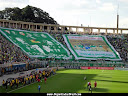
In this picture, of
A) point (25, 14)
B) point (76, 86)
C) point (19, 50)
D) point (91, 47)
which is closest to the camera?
point (76, 86)

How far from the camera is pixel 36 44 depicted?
264 feet

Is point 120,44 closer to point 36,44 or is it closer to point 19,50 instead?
point 36,44

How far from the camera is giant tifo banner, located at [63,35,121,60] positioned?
83.6 m

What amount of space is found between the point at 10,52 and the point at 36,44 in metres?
18.4

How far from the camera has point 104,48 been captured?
89312 millimetres

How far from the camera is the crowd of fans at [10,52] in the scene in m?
58.0

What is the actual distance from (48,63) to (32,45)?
14406 millimetres

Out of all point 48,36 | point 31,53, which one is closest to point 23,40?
point 31,53

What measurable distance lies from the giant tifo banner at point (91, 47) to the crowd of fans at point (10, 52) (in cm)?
2300

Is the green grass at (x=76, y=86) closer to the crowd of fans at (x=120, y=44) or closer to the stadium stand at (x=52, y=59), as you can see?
the stadium stand at (x=52, y=59)

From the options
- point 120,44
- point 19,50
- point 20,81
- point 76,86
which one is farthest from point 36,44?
point 76,86

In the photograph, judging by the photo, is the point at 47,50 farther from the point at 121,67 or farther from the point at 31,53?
the point at 121,67

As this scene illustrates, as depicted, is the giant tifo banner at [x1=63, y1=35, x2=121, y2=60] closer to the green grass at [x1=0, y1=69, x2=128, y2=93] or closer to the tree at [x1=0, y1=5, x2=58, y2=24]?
the tree at [x1=0, y1=5, x2=58, y2=24]

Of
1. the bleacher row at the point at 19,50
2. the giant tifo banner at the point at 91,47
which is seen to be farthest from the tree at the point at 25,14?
the giant tifo banner at the point at 91,47
